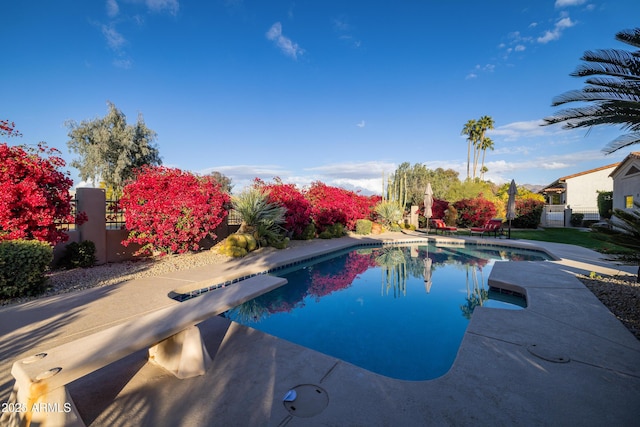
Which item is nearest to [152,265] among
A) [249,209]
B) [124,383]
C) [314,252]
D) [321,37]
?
[249,209]

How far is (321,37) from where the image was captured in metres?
16.2

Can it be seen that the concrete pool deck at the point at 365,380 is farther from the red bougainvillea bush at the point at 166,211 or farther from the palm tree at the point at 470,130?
the palm tree at the point at 470,130

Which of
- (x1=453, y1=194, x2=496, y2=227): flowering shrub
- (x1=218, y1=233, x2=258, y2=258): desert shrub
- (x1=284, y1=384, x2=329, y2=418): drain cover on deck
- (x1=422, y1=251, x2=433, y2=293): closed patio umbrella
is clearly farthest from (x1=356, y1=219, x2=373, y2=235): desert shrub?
(x1=284, y1=384, x2=329, y2=418): drain cover on deck

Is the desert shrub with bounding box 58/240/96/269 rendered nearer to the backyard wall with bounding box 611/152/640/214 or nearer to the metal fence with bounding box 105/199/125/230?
the metal fence with bounding box 105/199/125/230

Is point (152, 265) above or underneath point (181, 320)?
underneath

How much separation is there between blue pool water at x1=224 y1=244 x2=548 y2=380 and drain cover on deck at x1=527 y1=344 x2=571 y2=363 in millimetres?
910

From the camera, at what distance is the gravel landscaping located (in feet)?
15.3

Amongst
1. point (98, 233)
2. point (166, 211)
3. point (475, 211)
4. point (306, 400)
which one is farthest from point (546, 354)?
point (475, 211)

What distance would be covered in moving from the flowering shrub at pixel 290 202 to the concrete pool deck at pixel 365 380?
8224 mm

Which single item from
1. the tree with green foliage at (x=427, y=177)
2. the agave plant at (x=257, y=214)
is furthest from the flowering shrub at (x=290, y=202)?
the tree with green foliage at (x=427, y=177)

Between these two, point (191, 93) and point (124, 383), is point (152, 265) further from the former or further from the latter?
point (191, 93)

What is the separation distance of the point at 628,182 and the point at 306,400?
71.6 feet

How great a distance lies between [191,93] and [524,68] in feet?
58.0

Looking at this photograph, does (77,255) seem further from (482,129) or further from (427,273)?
(482,129)
